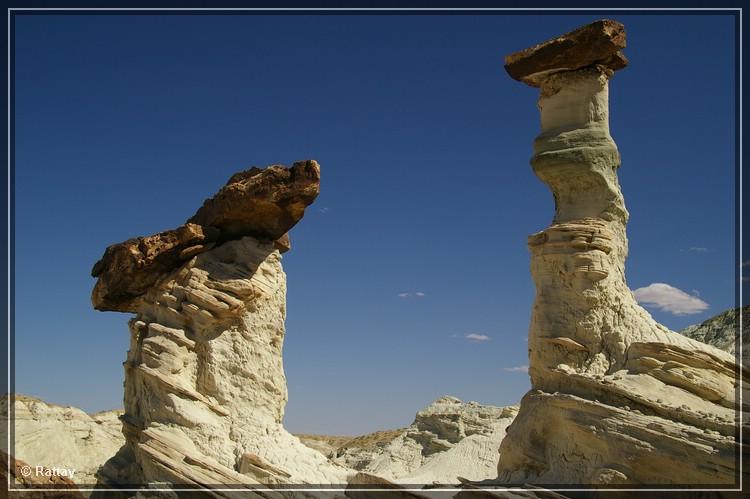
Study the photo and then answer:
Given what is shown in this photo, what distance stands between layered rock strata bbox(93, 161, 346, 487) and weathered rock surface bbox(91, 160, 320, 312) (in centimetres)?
3

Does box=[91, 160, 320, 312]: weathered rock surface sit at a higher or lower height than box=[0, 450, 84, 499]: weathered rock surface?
higher

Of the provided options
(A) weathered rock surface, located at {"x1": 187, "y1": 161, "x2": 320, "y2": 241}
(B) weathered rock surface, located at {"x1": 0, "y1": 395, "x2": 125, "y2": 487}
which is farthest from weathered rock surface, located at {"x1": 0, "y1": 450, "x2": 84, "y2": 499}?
(A) weathered rock surface, located at {"x1": 187, "y1": 161, "x2": 320, "y2": 241}

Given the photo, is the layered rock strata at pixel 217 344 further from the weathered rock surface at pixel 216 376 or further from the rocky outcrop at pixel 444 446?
the rocky outcrop at pixel 444 446

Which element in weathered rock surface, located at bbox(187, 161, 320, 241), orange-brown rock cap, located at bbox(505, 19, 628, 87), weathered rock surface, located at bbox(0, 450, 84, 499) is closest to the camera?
weathered rock surface, located at bbox(0, 450, 84, 499)

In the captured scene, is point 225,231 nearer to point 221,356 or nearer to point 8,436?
point 221,356

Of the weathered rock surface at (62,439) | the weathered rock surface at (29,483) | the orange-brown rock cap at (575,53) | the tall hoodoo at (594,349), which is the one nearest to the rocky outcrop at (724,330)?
the tall hoodoo at (594,349)

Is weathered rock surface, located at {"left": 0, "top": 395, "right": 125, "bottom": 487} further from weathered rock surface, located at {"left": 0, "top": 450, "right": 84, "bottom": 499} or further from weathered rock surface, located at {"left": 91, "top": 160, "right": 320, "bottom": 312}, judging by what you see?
weathered rock surface, located at {"left": 0, "top": 450, "right": 84, "bottom": 499}

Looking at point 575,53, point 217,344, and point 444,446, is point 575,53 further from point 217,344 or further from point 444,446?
point 444,446

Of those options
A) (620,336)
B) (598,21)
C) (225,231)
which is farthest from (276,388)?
(598,21)

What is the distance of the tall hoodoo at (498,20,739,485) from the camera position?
13438 mm

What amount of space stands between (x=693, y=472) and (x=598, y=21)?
8626 mm

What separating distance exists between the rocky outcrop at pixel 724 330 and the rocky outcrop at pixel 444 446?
25.3 ft

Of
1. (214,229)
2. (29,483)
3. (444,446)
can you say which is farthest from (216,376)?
(444,446)

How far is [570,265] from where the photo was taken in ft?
51.9
